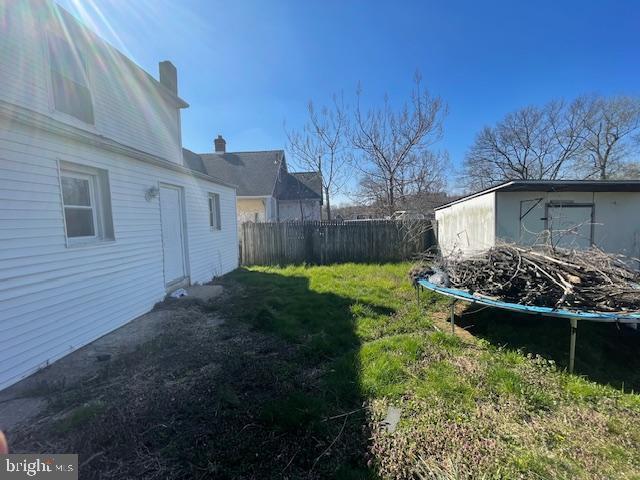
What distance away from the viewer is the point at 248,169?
18469 mm

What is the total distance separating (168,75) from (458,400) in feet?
37.5

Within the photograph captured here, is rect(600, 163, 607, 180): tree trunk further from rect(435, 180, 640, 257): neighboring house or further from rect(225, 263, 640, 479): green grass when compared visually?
rect(225, 263, 640, 479): green grass

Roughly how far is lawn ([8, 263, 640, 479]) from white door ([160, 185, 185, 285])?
2.37 m

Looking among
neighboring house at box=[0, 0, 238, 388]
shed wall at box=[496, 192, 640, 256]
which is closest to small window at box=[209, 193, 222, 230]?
neighboring house at box=[0, 0, 238, 388]

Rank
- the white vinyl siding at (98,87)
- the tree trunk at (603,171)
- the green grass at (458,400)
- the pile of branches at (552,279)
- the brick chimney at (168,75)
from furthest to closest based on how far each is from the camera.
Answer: the tree trunk at (603,171) < the brick chimney at (168,75) < the white vinyl siding at (98,87) < the pile of branches at (552,279) < the green grass at (458,400)

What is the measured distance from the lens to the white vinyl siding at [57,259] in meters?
3.09

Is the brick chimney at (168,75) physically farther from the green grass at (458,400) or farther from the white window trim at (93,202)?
the green grass at (458,400)

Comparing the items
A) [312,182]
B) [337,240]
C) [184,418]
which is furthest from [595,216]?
[312,182]

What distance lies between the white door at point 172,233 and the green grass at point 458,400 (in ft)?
8.54

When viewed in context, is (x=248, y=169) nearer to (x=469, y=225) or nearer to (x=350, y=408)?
(x=469, y=225)

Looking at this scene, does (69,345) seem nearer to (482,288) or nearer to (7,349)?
(7,349)

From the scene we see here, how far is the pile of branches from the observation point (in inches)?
134

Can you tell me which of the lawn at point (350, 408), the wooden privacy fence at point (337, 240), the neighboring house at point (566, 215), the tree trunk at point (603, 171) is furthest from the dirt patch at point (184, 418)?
the tree trunk at point (603, 171)

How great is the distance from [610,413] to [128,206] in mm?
6717
